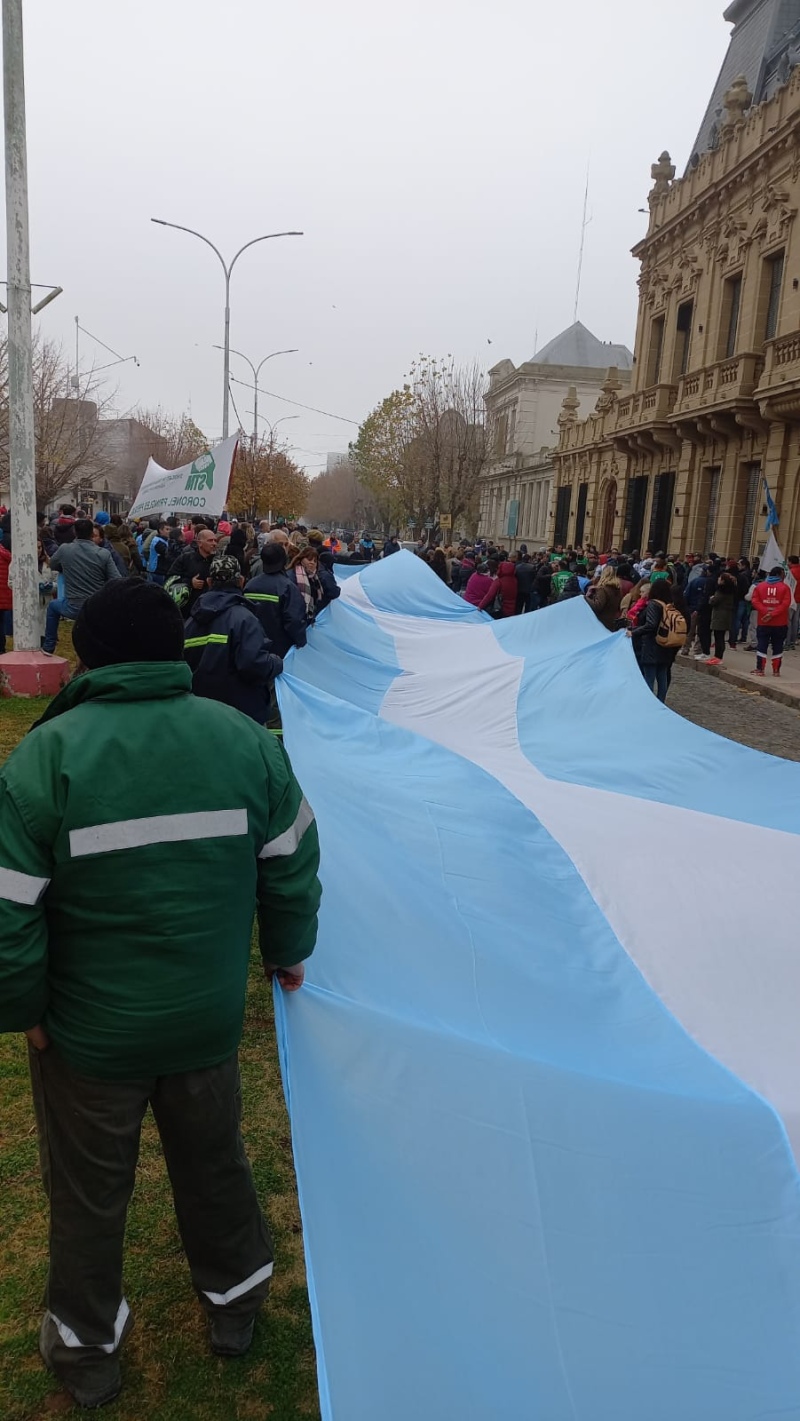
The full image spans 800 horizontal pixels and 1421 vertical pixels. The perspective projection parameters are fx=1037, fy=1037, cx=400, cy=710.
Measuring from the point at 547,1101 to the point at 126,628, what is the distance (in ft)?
5.44

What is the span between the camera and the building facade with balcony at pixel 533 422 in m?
61.9

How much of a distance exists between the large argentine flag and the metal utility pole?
6100 mm

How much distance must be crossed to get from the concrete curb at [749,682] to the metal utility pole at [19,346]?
10.1 meters

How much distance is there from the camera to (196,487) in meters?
13.7

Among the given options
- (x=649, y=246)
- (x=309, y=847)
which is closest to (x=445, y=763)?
(x=309, y=847)

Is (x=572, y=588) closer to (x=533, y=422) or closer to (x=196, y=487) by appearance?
(x=196, y=487)

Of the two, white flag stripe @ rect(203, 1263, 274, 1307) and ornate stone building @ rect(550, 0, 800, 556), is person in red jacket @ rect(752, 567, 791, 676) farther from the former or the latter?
white flag stripe @ rect(203, 1263, 274, 1307)

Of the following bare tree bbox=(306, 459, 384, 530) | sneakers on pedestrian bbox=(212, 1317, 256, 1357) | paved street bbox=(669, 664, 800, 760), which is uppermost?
bare tree bbox=(306, 459, 384, 530)

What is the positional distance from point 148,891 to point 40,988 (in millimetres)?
330

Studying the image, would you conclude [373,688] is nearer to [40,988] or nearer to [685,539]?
[40,988]

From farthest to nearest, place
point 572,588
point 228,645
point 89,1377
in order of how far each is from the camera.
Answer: point 572,588
point 228,645
point 89,1377

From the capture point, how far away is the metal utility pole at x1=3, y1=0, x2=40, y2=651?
9820mm

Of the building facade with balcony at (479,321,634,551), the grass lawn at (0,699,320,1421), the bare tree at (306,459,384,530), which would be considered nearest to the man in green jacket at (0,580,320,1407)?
the grass lawn at (0,699,320,1421)

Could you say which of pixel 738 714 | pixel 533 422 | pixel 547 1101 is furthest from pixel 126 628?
pixel 533 422
